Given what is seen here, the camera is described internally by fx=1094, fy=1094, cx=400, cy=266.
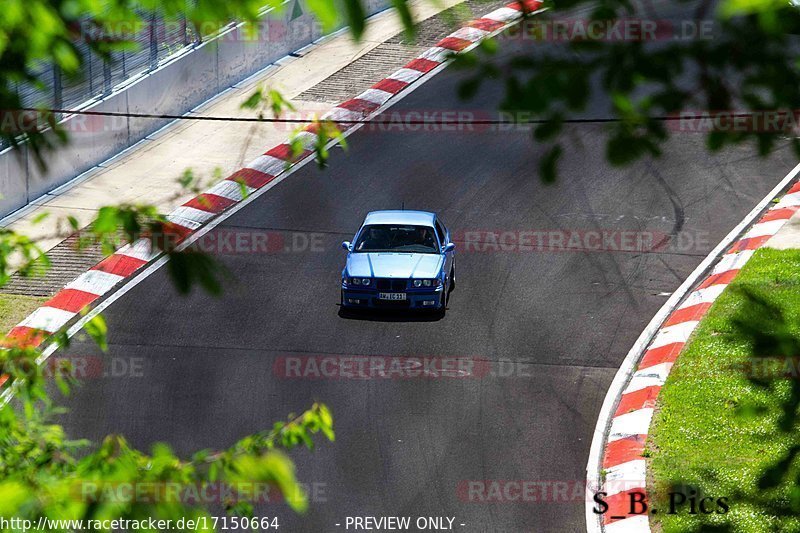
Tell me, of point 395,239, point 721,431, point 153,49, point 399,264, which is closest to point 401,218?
point 395,239

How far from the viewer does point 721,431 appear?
11.2 meters

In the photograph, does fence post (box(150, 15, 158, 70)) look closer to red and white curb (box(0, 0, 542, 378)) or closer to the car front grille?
red and white curb (box(0, 0, 542, 378))

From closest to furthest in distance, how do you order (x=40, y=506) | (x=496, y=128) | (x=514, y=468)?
(x=40, y=506) < (x=514, y=468) < (x=496, y=128)

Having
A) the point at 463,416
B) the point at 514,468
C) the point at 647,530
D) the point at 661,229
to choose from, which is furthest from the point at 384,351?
the point at 661,229

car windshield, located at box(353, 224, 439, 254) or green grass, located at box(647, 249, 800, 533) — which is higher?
car windshield, located at box(353, 224, 439, 254)

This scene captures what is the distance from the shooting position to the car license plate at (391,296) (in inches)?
553

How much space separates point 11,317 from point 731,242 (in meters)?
10.1

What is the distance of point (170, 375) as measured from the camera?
12656 millimetres

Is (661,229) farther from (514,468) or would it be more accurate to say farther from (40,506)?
(40,506)

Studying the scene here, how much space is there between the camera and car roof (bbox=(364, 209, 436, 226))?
14.8m

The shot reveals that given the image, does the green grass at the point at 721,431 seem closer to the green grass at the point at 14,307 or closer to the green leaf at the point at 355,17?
the green leaf at the point at 355,17

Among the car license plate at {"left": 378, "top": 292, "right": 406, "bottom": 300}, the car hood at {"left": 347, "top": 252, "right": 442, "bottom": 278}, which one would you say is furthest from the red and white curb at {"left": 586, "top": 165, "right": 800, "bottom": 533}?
the car license plate at {"left": 378, "top": 292, "right": 406, "bottom": 300}

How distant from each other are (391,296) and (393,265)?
0.45m

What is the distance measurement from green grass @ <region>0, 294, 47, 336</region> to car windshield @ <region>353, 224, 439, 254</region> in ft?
14.1
